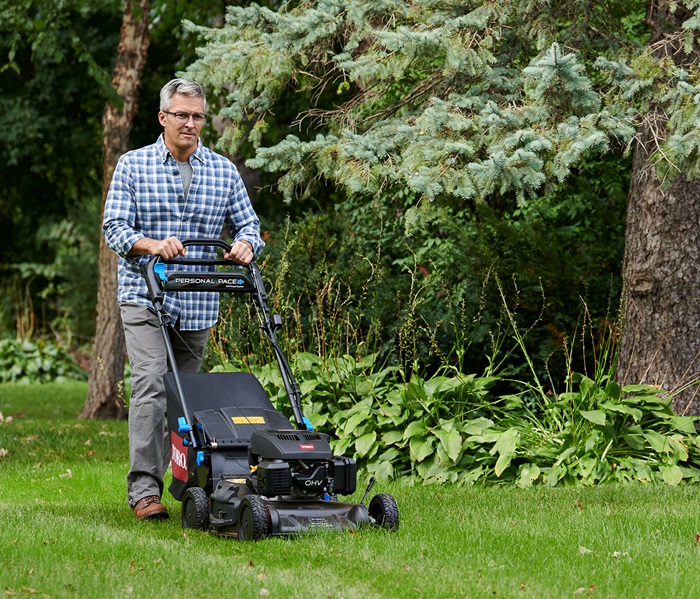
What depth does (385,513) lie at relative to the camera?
4.79m

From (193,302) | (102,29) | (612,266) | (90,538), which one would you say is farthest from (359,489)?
(102,29)

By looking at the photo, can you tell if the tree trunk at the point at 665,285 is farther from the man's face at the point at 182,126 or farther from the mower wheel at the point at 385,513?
the man's face at the point at 182,126

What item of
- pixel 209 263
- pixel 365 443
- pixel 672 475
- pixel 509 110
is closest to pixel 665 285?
pixel 672 475

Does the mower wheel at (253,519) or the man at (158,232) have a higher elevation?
the man at (158,232)

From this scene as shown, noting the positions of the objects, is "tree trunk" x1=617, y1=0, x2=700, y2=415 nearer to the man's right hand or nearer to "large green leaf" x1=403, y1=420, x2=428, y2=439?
"large green leaf" x1=403, y1=420, x2=428, y2=439

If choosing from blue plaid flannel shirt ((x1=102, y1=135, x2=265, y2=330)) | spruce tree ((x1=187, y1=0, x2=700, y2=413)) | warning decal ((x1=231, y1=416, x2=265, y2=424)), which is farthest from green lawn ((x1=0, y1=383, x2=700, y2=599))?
spruce tree ((x1=187, y1=0, x2=700, y2=413))

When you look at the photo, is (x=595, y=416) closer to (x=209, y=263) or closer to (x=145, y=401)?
(x=209, y=263)

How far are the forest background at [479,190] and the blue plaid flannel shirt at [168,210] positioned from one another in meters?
0.94

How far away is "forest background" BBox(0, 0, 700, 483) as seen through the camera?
19.0 feet

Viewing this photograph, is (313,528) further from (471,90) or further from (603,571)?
(471,90)

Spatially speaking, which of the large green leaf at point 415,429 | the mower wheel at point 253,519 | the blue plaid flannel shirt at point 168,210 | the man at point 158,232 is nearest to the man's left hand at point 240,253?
the man at point 158,232

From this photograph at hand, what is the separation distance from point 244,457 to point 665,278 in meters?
3.18

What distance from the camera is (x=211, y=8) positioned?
11.7m

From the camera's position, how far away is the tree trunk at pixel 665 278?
683 centimetres
